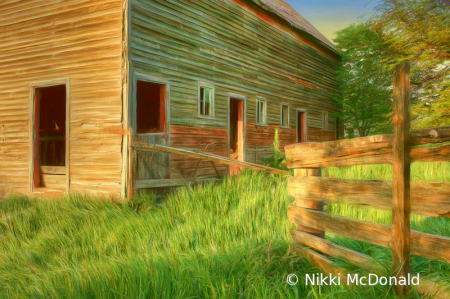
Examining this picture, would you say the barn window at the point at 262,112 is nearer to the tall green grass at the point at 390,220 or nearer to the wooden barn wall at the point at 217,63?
the wooden barn wall at the point at 217,63

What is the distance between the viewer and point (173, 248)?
15.4 ft

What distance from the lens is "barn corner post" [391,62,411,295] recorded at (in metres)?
2.81

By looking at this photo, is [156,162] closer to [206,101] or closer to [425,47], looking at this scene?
[206,101]

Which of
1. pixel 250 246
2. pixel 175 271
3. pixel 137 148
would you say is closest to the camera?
pixel 175 271

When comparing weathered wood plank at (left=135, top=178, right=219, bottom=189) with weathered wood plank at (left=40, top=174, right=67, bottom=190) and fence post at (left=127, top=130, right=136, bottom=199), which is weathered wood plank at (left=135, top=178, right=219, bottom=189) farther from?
weathered wood plank at (left=40, top=174, right=67, bottom=190)

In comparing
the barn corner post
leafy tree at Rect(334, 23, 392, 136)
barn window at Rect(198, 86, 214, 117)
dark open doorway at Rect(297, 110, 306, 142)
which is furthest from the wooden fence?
leafy tree at Rect(334, 23, 392, 136)

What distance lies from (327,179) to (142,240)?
306 centimetres

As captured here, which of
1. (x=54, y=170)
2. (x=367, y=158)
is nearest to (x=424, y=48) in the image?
(x=367, y=158)

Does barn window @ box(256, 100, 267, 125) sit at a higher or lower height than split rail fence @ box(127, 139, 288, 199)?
higher

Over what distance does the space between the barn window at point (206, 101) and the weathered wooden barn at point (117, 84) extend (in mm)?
31

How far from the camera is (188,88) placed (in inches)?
403

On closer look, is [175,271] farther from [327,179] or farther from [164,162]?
[164,162]

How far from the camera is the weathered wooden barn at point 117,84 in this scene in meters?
8.45

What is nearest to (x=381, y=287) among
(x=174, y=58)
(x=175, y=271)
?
(x=175, y=271)
